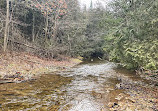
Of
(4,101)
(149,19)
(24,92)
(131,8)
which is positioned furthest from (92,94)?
(131,8)

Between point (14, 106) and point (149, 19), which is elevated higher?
point (149, 19)

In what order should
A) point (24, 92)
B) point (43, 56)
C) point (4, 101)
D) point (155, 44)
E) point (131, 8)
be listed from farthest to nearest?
1. point (43, 56)
2. point (131, 8)
3. point (155, 44)
4. point (24, 92)
5. point (4, 101)

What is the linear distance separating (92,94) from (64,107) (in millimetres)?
1733

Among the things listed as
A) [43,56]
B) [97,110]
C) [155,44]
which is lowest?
[97,110]

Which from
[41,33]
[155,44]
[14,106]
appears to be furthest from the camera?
[41,33]

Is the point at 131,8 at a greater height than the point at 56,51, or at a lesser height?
greater

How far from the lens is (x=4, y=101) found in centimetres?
439

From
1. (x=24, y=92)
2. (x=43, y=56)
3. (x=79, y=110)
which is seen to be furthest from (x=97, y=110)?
(x=43, y=56)

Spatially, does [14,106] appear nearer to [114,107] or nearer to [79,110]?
[79,110]

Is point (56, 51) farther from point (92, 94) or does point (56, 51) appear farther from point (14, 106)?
point (14, 106)

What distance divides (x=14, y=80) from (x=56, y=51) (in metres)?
10.3

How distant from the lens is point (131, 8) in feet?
35.3

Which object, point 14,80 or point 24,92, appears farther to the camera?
point 14,80

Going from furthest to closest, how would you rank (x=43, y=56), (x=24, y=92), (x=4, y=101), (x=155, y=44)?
(x=43, y=56) < (x=155, y=44) < (x=24, y=92) < (x=4, y=101)
